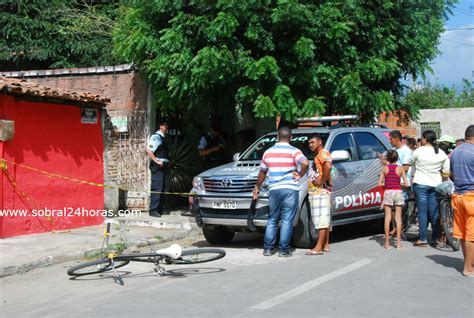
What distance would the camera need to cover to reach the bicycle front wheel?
23.2 feet

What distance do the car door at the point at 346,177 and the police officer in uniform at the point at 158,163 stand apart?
12.4 ft

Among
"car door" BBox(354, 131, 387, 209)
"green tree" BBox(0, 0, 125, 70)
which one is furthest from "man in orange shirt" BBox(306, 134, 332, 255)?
"green tree" BBox(0, 0, 125, 70)

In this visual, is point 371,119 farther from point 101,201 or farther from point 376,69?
point 101,201

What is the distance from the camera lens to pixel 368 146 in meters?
10.3

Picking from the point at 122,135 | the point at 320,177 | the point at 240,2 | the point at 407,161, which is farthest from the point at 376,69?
the point at 122,135

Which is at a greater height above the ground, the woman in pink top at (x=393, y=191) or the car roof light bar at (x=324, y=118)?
the car roof light bar at (x=324, y=118)

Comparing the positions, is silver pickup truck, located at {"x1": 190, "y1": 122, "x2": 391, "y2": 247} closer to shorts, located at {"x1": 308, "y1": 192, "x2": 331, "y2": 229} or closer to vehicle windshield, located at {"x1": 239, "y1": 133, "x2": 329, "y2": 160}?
vehicle windshield, located at {"x1": 239, "y1": 133, "x2": 329, "y2": 160}

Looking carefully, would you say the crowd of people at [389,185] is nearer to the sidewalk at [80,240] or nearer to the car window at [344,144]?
the car window at [344,144]

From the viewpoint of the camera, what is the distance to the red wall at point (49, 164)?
970 centimetres

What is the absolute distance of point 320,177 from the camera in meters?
8.35

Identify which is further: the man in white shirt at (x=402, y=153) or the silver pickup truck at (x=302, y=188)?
the man in white shirt at (x=402, y=153)

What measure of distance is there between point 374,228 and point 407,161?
6.46 ft

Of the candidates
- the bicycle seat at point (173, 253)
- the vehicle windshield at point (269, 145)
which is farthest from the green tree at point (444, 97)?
the bicycle seat at point (173, 253)

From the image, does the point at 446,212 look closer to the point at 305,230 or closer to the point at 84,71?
the point at 305,230
